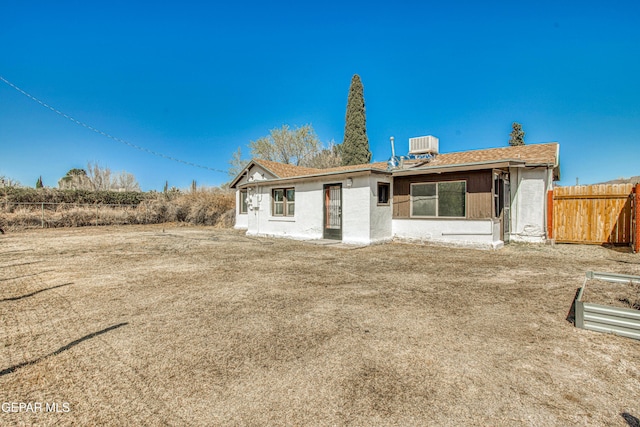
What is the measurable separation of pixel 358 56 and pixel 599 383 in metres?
20.5

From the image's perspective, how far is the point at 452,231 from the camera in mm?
10188

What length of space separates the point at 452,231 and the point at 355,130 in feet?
57.0

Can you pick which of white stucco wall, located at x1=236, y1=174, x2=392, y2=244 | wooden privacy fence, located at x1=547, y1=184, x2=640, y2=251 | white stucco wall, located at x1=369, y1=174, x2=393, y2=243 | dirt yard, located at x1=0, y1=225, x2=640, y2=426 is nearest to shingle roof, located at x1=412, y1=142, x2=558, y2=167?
wooden privacy fence, located at x1=547, y1=184, x2=640, y2=251

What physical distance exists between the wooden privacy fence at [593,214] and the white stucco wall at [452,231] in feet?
7.50

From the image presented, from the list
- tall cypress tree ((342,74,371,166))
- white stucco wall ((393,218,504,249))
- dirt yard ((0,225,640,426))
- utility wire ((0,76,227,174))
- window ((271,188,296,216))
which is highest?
tall cypress tree ((342,74,371,166))

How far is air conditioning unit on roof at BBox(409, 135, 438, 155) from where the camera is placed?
12.7 meters

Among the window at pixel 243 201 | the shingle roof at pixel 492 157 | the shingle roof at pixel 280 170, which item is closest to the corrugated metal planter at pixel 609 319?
the shingle roof at pixel 492 157

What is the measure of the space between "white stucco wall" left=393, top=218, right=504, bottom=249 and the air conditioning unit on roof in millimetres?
3484

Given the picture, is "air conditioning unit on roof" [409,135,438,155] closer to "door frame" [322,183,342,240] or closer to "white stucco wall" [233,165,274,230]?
"door frame" [322,183,342,240]

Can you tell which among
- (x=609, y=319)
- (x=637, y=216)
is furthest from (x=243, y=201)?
(x=609, y=319)

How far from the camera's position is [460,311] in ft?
12.7

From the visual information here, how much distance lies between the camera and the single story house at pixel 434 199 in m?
9.71

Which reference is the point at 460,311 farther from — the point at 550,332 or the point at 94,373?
the point at 94,373

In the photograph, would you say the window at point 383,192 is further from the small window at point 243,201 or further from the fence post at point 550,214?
the small window at point 243,201
